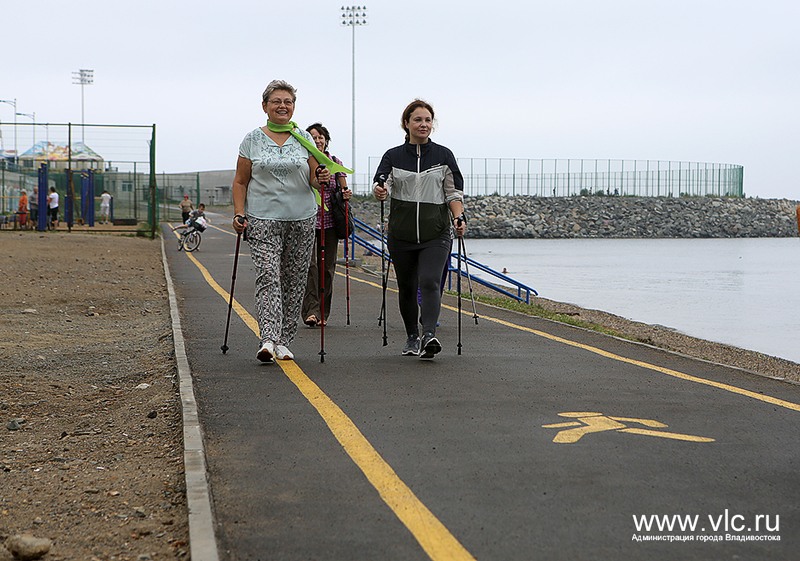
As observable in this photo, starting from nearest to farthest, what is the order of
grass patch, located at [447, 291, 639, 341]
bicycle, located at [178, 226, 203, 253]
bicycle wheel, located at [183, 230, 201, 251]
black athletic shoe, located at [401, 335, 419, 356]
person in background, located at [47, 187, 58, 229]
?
1. black athletic shoe, located at [401, 335, 419, 356]
2. grass patch, located at [447, 291, 639, 341]
3. bicycle, located at [178, 226, 203, 253]
4. bicycle wheel, located at [183, 230, 201, 251]
5. person in background, located at [47, 187, 58, 229]

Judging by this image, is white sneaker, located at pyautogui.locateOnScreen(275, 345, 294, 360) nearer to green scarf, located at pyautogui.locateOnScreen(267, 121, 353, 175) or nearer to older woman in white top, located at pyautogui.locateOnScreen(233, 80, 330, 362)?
older woman in white top, located at pyautogui.locateOnScreen(233, 80, 330, 362)

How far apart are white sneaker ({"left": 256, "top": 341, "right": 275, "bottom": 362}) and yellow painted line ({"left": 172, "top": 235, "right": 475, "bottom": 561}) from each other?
0.66 m

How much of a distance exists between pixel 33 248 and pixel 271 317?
2167 centimetres

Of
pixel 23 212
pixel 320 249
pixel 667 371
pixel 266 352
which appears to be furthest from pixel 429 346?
pixel 23 212

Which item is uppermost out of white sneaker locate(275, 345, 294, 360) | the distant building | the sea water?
the distant building

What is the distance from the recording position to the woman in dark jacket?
9484mm

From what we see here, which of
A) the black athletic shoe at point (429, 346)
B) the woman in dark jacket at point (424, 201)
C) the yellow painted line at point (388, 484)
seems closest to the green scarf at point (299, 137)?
the woman in dark jacket at point (424, 201)

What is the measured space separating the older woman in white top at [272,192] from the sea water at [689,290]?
32.7 ft

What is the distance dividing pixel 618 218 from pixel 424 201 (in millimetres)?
91421

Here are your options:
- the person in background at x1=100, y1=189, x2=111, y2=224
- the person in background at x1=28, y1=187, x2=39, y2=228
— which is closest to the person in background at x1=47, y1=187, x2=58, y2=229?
the person in background at x1=28, y1=187, x2=39, y2=228

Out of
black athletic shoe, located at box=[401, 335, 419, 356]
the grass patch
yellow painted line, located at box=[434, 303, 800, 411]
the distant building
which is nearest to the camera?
yellow painted line, located at box=[434, 303, 800, 411]

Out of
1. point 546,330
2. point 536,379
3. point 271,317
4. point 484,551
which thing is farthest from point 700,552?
point 546,330

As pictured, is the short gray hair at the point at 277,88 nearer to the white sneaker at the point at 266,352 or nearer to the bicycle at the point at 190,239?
the white sneaker at the point at 266,352

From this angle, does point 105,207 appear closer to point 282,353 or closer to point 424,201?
point 282,353
